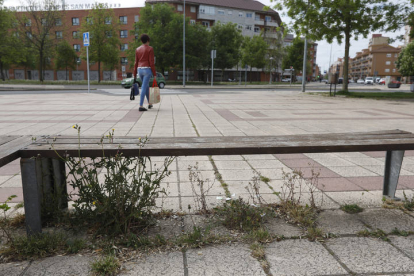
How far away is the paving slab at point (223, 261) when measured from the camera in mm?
2186

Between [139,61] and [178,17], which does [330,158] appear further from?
[178,17]

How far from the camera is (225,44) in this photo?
54125mm

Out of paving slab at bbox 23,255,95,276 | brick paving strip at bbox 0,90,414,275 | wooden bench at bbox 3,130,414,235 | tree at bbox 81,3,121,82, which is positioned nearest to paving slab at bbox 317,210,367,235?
brick paving strip at bbox 0,90,414,275

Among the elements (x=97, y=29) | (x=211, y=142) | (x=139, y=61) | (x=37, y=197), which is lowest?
(x=37, y=197)

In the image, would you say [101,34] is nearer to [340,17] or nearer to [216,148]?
[340,17]

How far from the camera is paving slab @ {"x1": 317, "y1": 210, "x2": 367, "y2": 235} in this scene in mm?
2777

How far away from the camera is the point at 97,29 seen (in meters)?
47.4

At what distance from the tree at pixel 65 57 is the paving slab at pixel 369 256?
6374 cm

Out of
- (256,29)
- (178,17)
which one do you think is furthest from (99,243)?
(256,29)

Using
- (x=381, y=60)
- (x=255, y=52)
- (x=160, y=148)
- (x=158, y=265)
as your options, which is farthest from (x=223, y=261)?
(x=381, y=60)

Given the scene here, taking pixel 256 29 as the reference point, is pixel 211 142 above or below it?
below

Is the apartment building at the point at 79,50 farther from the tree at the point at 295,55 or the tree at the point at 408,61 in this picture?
the tree at the point at 408,61

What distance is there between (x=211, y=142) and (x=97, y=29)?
161 feet

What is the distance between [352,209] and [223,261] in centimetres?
148
